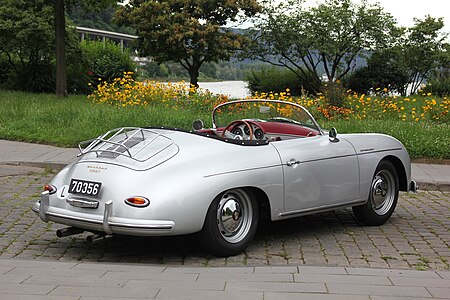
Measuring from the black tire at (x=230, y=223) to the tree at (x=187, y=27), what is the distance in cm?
2728

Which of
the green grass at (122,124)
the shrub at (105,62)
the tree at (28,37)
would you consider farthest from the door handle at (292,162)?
the shrub at (105,62)

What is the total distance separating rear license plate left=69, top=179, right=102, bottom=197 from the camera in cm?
588

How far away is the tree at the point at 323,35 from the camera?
34312mm

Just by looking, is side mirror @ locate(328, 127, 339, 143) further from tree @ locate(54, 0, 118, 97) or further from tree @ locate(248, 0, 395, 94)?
tree @ locate(248, 0, 395, 94)

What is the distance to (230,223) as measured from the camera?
6.18 metres

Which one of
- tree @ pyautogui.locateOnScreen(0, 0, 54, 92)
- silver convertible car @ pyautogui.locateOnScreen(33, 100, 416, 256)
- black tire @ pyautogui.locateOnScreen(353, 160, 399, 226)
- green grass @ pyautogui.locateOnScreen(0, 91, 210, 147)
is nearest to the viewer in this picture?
silver convertible car @ pyautogui.locateOnScreen(33, 100, 416, 256)

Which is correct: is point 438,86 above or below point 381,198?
above

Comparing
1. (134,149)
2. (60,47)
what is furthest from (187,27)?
(134,149)

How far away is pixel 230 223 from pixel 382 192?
2.20 metres

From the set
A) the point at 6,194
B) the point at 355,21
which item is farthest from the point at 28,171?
the point at 355,21

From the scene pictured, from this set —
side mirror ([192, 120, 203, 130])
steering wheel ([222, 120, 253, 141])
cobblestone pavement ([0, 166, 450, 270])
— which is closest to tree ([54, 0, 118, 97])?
cobblestone pavement ([0, 166, 450, 270])

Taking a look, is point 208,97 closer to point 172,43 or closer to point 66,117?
point 66,117

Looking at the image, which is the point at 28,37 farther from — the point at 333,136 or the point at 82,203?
the point at 82,203

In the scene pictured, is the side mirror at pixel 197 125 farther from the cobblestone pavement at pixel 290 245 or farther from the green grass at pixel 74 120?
the green grass at pixel 74 120
